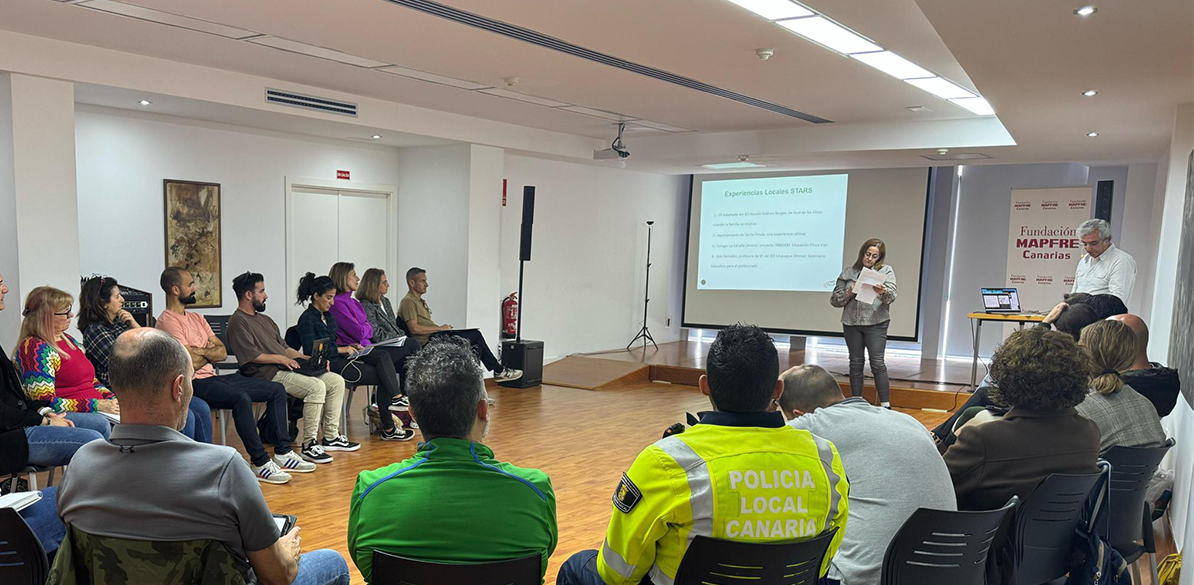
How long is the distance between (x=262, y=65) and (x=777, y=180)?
635 centimetres

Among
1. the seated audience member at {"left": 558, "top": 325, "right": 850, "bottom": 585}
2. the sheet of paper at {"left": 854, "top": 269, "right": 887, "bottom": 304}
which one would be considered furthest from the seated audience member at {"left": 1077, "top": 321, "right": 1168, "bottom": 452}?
the sheet of paper at {"left": 854, "top": 269, "right": 887, "bottom": 304}

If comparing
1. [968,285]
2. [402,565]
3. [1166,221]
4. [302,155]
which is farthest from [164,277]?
[968,285]

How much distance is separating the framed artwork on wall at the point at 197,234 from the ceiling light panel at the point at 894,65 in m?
5.38

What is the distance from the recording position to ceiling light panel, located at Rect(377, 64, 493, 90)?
232 inches

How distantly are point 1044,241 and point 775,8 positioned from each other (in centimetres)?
638

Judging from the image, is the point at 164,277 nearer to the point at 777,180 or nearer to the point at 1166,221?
the point at 1166,221

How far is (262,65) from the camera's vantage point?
19.1ft

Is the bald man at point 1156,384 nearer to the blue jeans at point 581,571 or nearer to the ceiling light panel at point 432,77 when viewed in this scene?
the blue jeans at point 581,571

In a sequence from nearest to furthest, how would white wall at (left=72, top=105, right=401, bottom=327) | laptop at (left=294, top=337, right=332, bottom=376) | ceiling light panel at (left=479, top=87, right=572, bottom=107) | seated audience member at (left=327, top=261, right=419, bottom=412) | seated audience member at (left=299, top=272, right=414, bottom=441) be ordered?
laptop at (left=294, top=337, right=332, bottom=376) < seated audience member at (left=299, top=272, right=414, bottom=441) < seated audience member at (left=327, top=261, right=419, bottom=412) < white wall at (left=72, top=105, right=401, bottom=327) < ceiling light panel at (left=479, top=87, right=572, bottom=107)

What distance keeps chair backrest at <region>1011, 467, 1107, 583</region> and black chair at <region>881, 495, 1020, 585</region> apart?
18 centimetres

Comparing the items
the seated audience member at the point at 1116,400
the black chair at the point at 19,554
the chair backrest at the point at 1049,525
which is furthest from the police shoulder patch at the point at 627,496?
the seated audience member at the point at 1116,400

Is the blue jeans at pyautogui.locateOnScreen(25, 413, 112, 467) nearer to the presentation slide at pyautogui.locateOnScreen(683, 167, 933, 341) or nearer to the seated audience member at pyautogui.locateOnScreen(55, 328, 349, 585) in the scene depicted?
the seated audience member at pyautogui.locateOnScreen(55, 328, 349, 585)

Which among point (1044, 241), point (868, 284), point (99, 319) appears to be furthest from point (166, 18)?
point (1044, 241)

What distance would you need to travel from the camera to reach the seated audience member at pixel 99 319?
175 inches
